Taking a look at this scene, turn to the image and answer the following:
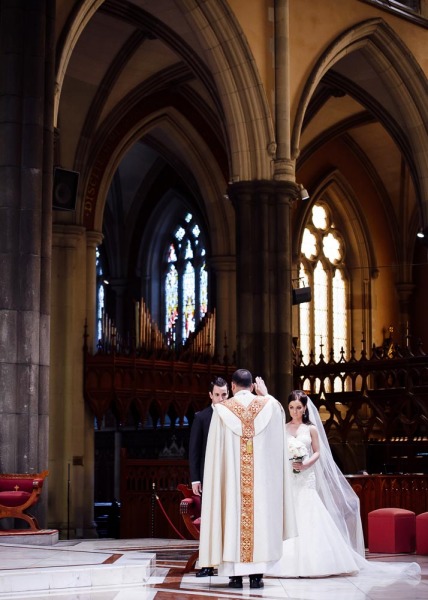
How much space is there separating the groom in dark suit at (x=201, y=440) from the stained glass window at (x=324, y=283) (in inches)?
635

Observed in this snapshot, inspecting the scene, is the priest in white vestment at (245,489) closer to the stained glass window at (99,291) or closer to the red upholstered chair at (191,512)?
the red upholstered chair at (191,512)

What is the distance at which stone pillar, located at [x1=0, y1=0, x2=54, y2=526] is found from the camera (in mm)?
11117

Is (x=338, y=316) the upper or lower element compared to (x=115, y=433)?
upper

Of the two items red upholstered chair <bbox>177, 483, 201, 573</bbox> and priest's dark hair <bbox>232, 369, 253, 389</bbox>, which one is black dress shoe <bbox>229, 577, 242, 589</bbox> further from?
priest's dark hair <bbox>232, 369, 253, 389</bbox>

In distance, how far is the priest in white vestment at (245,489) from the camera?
6.88m

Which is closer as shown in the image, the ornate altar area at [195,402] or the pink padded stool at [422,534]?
the pink padded stool at [422,534]

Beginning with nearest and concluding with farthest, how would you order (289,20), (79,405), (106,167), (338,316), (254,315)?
(254,315) < (289,20) < (79,405) < (106,167) < (338,316)

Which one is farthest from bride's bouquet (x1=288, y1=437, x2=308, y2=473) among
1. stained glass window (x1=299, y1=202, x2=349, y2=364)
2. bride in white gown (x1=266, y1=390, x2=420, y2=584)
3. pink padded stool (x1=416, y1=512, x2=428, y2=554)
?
stained glass window (x1=299, y1=202, x2=349, y2=364)

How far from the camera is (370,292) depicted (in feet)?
82.3

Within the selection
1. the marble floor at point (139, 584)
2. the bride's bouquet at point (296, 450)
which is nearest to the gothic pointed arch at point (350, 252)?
the bride's bouquet at point (296, 450)

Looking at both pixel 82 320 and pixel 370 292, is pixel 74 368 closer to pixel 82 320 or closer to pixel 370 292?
pixel 82 320

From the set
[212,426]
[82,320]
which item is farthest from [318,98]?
[212,426]

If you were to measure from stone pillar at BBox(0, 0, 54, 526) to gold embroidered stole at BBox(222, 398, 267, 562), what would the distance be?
452cm

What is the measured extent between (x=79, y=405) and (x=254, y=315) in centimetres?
412
